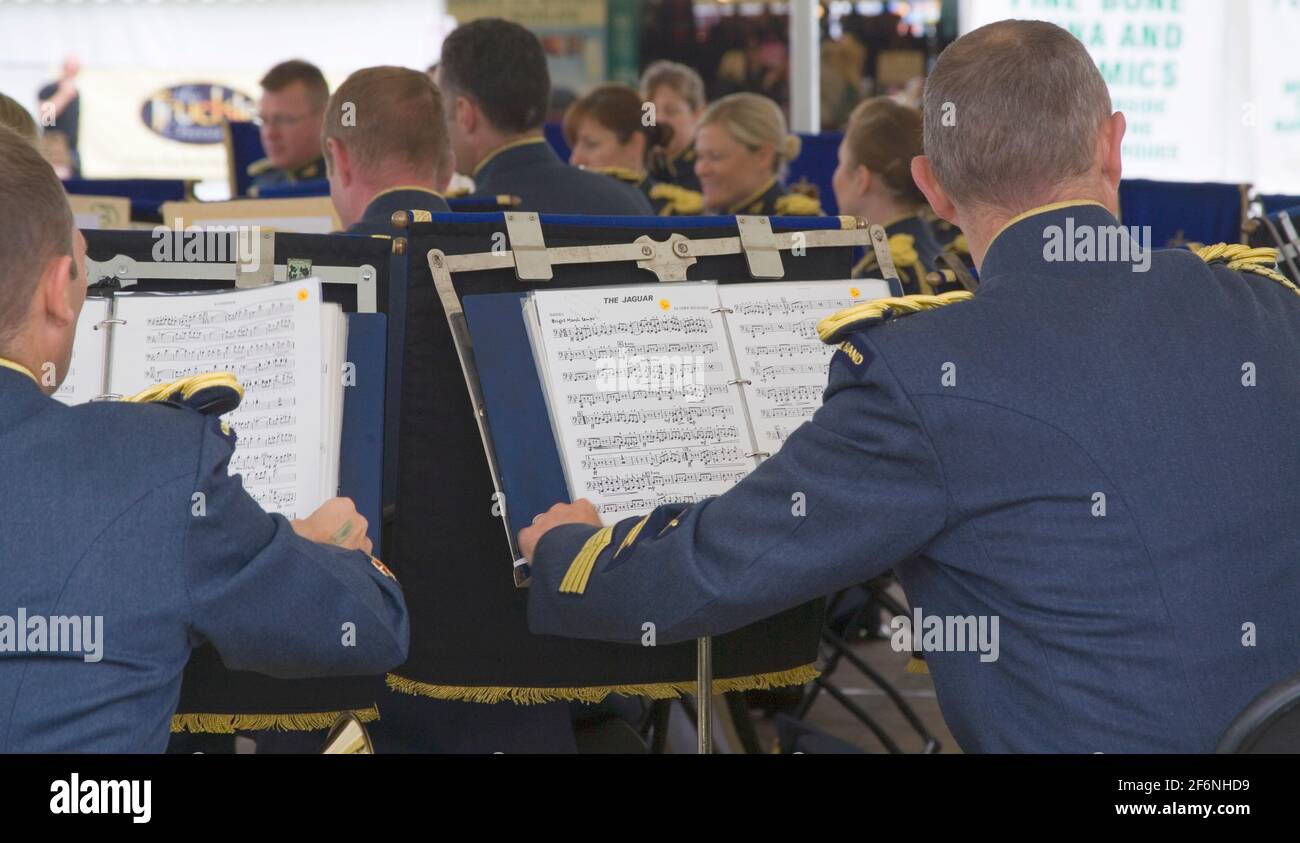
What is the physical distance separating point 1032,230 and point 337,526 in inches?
32.8

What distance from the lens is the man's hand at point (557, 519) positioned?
6.21 feet

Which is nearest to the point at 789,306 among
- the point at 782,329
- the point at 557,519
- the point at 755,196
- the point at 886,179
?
the point at 782,329

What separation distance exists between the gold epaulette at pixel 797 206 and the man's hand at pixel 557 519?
2.78 meters

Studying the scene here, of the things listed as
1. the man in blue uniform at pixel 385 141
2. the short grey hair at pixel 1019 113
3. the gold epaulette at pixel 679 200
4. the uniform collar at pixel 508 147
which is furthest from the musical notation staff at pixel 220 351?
the gold epaulette at pixel 679 200

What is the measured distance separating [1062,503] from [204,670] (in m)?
1.10

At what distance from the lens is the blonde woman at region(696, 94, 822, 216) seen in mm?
4973

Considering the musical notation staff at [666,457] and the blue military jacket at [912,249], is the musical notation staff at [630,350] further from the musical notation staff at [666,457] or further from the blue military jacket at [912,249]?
the blue military jacket at [912,249]

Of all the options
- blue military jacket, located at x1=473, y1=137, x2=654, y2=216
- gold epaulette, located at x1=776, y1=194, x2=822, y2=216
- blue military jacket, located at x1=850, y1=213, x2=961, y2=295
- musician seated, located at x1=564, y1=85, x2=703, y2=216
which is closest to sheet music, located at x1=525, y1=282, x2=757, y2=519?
blue military jacket, located at x1=850, y1=213, x2=961, y2=295

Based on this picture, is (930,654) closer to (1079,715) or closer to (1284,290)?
(1079,715)

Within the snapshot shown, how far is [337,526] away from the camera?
1775 mm

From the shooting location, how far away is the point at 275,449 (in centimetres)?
189

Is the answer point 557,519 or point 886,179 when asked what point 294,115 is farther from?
point 557,519

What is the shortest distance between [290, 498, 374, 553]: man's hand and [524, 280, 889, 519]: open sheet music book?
28 cm

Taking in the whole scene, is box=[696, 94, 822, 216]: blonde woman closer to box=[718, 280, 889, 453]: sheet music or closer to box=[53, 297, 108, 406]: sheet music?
box=[718, 280, 889, 453]: sheet music
